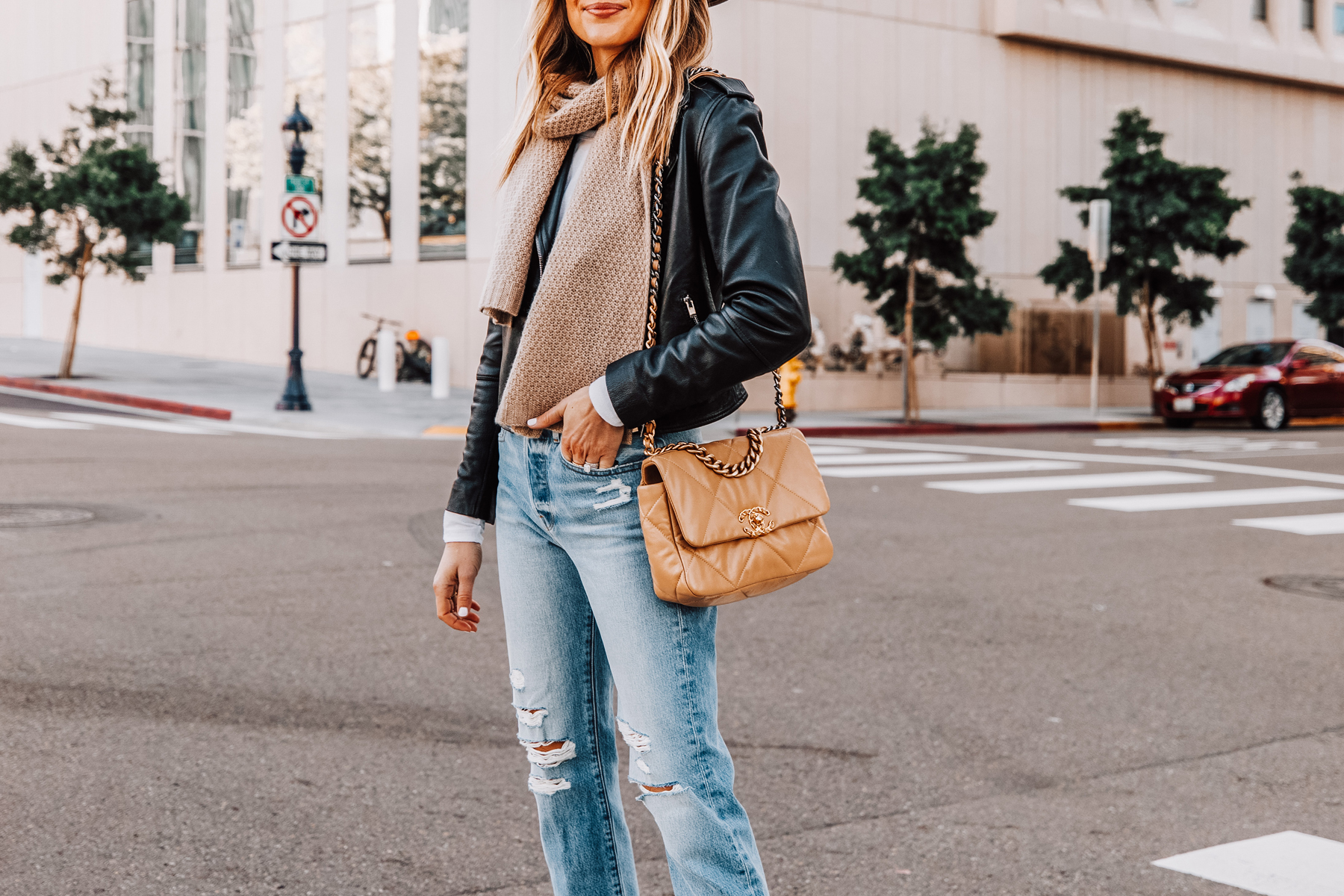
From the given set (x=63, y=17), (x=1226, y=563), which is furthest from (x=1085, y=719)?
(x=63, y=17)

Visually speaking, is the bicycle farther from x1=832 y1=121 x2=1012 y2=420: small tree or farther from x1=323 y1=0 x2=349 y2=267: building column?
x1=832 y1=121 x2=1012 y2=420: small tree

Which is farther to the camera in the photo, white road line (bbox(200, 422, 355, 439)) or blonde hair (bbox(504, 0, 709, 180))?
white road line (bbox(200, 422, 355, 439))

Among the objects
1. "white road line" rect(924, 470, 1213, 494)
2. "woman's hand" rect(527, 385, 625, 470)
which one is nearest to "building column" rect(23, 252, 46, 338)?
"white road line" rect(924, 470, 1213, 494)

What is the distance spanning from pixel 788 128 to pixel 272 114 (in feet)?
35.6

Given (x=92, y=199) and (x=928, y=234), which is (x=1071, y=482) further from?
(x=92, y=199)

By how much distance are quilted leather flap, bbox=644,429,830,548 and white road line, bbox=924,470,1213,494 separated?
996cm

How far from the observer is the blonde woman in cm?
204

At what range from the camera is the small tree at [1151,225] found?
24.3m

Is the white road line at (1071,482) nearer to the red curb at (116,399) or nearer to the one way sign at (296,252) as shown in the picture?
the one way sign at (296,252)

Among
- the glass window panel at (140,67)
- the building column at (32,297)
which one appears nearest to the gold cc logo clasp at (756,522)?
the glass window panel at (140,67)

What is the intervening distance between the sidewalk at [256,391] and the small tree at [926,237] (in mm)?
6980

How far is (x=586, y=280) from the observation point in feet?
6.97

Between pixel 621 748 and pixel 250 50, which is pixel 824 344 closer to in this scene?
pixel 250 50

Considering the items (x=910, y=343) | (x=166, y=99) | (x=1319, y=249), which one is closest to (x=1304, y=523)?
(x=910, y=343)
